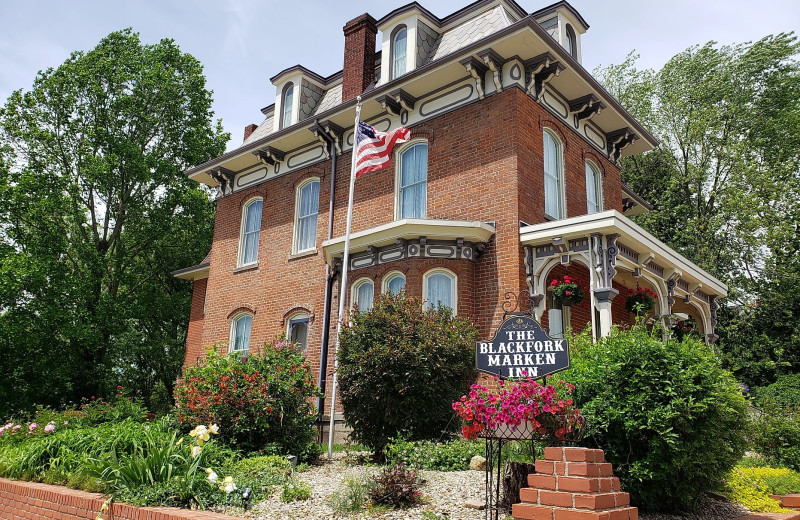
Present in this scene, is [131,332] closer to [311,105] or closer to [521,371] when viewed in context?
[311,105]

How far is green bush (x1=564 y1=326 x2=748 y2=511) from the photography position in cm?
595

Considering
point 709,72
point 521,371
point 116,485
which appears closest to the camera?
point 521,371

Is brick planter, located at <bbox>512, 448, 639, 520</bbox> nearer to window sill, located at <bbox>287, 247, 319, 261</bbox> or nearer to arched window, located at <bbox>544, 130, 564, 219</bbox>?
arched window, located at <bbox>544, 130, 564, 219</bbox>

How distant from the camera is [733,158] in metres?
22.6

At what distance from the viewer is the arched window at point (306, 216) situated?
16.2 m

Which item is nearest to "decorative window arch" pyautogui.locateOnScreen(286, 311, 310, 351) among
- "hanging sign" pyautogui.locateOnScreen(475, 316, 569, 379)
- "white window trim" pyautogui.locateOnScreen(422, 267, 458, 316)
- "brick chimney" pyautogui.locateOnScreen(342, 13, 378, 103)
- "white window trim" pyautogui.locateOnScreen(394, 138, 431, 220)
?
"white window trim" pyautogui.locateOnScreen(394, 138, 431, 220)

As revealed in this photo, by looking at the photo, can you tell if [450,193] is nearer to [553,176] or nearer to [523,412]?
[553,176]

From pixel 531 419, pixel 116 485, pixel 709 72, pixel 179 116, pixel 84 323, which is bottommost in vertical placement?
pixel 116 485

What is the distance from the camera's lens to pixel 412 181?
558 inches

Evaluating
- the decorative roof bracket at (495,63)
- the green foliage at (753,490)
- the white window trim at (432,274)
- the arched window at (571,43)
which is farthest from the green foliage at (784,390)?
the decorative roof bracket at (495,63)

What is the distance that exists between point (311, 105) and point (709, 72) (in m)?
17.9

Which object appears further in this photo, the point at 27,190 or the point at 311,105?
the point at 27,190

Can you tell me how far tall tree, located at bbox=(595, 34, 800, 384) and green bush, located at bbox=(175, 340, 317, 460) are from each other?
54.3ft

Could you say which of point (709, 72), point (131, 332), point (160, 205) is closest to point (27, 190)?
point (160, 205)
